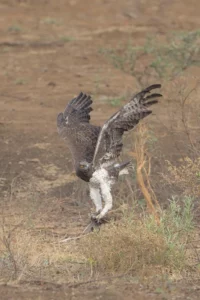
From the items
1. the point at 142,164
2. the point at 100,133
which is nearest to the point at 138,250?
the point at 142,164

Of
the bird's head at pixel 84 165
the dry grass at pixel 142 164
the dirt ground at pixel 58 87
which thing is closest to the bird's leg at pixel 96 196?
the bird's head at pixel 84 165

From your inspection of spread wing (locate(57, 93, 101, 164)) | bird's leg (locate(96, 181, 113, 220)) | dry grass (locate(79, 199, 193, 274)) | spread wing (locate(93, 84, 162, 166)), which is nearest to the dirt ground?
dry grass (locate(79, 199, 193, 274))

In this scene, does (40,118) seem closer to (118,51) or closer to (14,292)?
(118,51)

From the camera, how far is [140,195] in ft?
32.7

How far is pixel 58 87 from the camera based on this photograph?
579 inches

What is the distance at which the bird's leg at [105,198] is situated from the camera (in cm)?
798

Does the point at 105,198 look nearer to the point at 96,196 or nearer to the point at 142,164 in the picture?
the point at 96,196

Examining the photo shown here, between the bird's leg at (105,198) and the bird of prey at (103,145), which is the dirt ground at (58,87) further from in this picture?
the bird's leg at (105,198)

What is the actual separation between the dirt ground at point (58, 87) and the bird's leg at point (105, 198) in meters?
0.97

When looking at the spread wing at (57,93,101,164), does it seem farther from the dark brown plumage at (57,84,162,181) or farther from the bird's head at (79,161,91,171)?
the bird's head at (79,161,91,171)

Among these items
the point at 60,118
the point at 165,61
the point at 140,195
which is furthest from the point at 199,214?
the point at 165,61

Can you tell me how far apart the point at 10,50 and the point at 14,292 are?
10969 millimetres

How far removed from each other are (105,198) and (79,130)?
3.24 ft

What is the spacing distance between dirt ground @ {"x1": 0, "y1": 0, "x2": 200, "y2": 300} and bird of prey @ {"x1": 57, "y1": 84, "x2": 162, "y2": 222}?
786 millimetres
